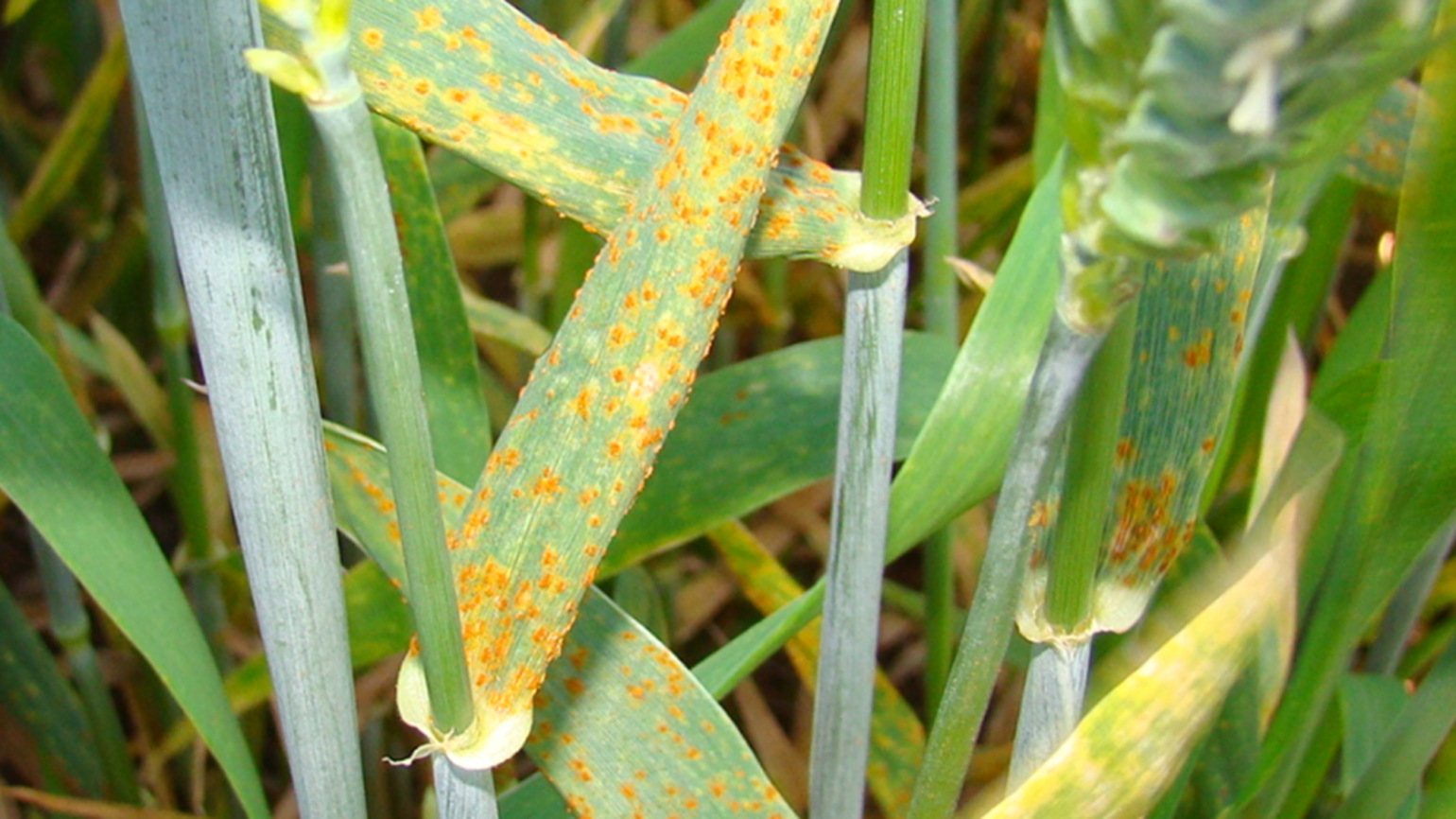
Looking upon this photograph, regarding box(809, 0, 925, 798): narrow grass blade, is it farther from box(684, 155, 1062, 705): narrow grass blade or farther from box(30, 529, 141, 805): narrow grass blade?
box(30, 529, 141, 805): narrow grass blade

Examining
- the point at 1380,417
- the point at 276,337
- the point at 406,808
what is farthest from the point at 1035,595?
the point at 406,808

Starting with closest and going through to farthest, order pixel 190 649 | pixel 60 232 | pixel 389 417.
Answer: pixel 389 417 < pixel 190 649 < pixel 60 232

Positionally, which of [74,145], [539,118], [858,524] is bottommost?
Result: [74,145]

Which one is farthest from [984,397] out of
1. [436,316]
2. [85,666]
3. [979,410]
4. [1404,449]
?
[85,666]

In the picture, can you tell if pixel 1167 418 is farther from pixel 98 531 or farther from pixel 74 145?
pixel 74 145

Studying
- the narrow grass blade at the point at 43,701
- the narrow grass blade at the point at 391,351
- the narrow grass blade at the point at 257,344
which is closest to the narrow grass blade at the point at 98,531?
the narrow grass blade at the point at 257,344

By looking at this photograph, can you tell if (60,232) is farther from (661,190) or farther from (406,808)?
(661,190)
